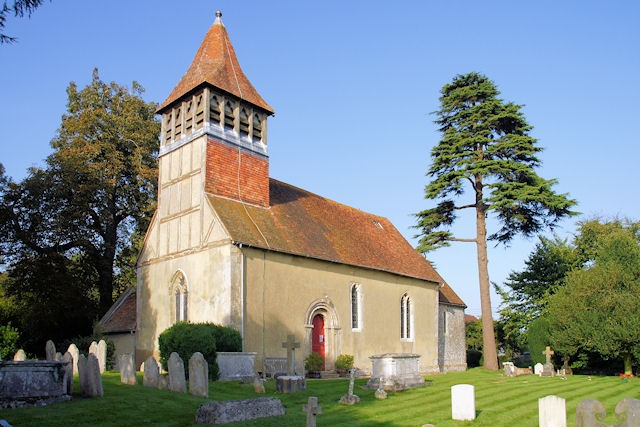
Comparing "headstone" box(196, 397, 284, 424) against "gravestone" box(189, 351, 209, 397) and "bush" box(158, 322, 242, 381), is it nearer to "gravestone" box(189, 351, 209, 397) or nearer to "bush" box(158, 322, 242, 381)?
"gravestone" box(189, 351, 209, 397)

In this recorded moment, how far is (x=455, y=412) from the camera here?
42.3 ft

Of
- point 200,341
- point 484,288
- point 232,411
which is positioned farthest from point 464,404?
point 484,288

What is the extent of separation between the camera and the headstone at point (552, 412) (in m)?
10.5

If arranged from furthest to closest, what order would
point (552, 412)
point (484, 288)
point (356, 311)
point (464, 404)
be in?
point (484, 288), point (356, 311), point (464, 404), point (552, 412)

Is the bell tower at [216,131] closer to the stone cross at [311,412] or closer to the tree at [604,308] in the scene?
the stone cross at [311,412]

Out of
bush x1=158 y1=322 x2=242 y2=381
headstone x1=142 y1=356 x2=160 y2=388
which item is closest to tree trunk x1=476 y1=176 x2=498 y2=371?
bush x1=158 y1=322 x2=242 y2=381

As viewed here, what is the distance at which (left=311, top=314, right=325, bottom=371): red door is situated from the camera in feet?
79.4

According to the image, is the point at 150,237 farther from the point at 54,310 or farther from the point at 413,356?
the point at 413,356

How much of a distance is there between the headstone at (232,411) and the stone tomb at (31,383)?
10.8ft

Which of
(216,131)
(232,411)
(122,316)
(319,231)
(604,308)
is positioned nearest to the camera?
(232,411)

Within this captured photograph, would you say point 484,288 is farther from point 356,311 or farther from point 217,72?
point 217,72

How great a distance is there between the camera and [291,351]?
2161 cm

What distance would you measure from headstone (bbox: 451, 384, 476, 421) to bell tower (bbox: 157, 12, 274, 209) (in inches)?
536

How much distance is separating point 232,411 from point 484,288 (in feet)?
77.4
